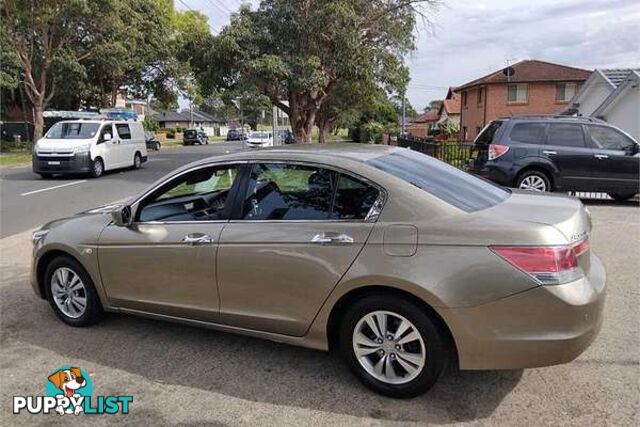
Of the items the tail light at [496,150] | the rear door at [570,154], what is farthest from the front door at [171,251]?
the rear door at [570,154]

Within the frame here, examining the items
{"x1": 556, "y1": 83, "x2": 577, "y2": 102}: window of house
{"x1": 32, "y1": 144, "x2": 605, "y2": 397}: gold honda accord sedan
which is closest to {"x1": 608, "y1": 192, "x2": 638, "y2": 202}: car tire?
{"x1": 32, "y1": 144, "x2": 605, "y2": 397}: gold honda accord sedan

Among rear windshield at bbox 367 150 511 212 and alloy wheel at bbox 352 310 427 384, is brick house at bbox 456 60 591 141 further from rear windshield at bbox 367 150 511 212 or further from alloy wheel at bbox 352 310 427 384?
alloy wheel at bbox 352 310 427 384

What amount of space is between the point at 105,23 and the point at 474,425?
31.5m

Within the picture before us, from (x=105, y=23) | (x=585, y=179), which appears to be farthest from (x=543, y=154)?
(x=105, y=23)

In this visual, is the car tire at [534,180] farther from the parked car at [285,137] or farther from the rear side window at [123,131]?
the parked car at [285,137]

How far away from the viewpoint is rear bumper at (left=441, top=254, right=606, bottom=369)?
301 cm

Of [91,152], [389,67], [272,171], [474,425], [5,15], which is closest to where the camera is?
[474,425]

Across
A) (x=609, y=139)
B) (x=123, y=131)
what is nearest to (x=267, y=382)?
(x=609, y=139)

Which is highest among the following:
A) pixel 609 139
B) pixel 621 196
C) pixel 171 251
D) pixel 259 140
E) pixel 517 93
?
pixel 517 93

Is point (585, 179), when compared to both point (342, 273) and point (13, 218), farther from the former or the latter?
point (13, 218)

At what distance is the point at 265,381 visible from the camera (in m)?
3.64

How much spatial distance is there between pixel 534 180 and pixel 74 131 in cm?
1428

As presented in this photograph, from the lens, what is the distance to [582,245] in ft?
10.7

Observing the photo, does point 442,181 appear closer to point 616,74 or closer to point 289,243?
point 289,243
